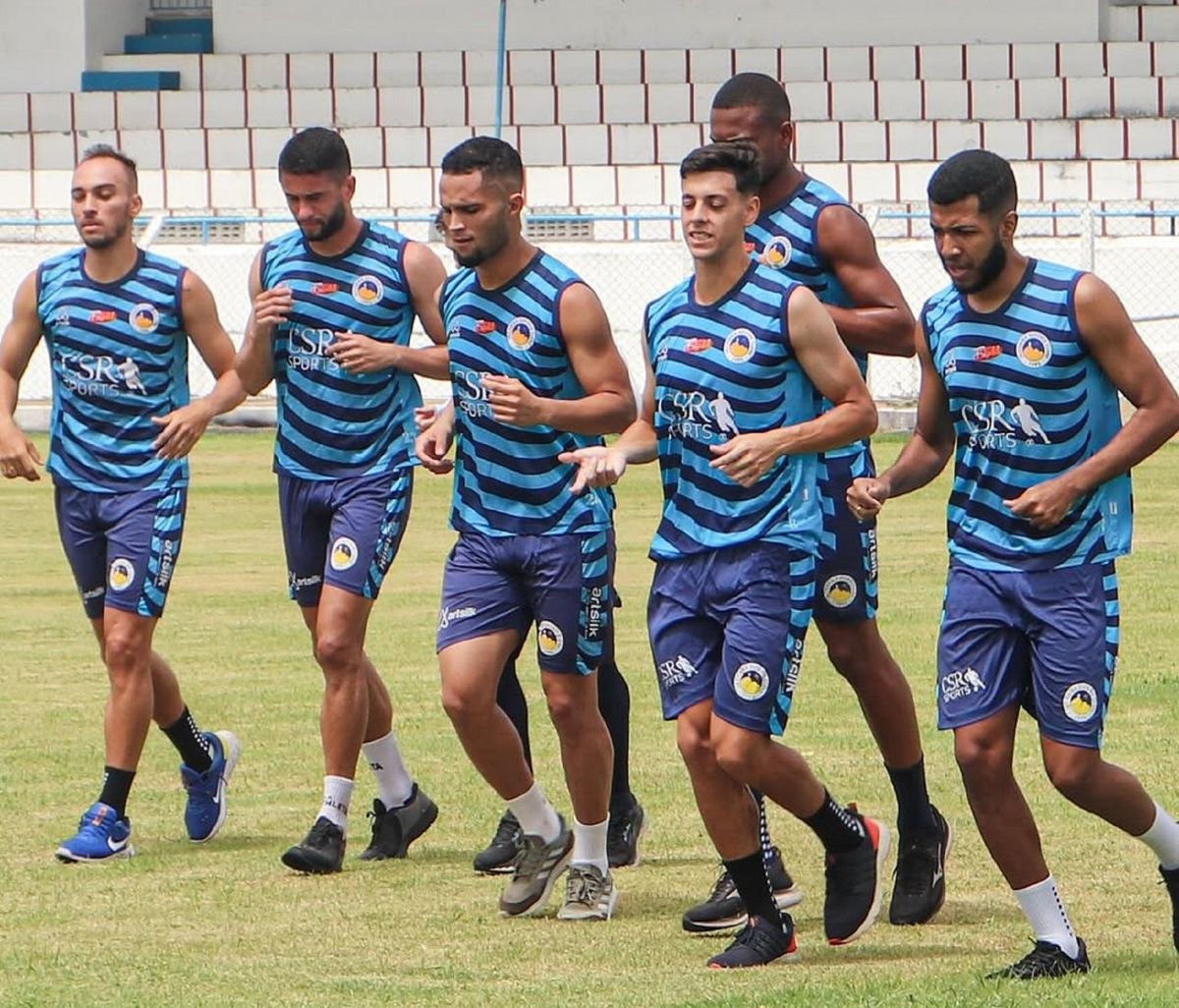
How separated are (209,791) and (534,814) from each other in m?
1.48

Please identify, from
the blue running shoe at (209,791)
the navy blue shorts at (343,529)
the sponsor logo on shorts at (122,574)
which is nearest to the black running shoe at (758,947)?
the navy blue shorts at (343,529)

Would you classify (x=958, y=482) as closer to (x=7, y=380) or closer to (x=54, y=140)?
(x=7, y=380)

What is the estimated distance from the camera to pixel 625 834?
780 centimetres

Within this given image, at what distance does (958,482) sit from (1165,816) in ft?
3.22

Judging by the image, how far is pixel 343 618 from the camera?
7.77 meters

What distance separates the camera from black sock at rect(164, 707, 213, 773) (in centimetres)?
832

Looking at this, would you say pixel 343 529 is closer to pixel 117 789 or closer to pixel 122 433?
pixel 122 433

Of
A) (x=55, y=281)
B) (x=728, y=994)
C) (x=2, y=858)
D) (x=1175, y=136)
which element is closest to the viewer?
(x=728, y=994)

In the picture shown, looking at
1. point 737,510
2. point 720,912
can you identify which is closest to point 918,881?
point 720,912

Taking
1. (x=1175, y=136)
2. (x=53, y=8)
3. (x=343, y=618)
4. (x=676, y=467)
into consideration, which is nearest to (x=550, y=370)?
(x=676, y=467)

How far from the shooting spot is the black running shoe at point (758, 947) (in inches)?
242

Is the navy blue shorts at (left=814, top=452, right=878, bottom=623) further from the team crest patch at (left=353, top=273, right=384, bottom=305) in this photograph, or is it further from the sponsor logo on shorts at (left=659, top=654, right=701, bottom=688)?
the team crest patch at (left=353, top=273, right=384, bottom=305)

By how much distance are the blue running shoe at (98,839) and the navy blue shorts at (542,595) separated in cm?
149

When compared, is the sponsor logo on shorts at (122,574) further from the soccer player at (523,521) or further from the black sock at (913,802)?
the black sock at (913,802)
